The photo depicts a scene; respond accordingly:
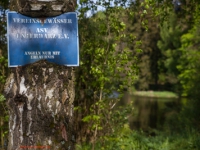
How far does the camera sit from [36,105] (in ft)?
6.88

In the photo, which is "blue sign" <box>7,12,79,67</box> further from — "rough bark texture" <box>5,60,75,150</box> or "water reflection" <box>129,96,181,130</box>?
"water reflection" <box>129,96,181,130</box>

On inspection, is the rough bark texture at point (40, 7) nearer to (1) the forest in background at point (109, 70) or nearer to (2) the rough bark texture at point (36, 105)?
(2) the rough bark texture at point (36, 105)

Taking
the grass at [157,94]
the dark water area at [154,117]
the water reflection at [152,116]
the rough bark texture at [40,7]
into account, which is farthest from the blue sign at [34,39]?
the grass at [157,94]

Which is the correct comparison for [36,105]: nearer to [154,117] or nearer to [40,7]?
[40,7]

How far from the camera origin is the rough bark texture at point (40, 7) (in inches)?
84.0

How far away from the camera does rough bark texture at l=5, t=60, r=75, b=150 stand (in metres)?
2.10

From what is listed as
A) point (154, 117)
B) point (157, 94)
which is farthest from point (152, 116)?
point (157, 94)

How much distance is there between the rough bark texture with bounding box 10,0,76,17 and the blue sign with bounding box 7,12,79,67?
0.03 metres

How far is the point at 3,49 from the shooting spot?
20.1 ft

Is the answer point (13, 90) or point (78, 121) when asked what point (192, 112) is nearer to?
point (78, 121)

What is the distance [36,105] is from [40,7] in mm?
617

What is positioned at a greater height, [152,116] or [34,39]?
[34,39]

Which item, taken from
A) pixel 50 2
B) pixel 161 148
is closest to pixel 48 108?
pixel 50 2

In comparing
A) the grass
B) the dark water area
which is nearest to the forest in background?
the dark water area
